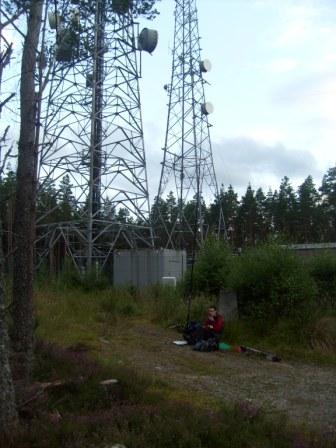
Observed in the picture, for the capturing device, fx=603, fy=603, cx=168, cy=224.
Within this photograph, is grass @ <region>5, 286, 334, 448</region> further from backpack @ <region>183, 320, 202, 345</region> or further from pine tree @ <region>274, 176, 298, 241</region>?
pine tree @ <region>274, 176, 298, 241</region>

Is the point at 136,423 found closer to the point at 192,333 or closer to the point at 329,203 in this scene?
the point at 192,333

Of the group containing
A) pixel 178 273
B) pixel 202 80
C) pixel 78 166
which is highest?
pixel 202 80

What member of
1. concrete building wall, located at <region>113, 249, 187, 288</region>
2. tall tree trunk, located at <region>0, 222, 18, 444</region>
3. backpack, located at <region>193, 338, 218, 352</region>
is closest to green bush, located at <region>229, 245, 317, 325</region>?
backpack, located at <region>193, 338, 218, 352</region>

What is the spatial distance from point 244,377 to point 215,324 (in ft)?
12.7

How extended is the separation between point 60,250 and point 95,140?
27.8ft

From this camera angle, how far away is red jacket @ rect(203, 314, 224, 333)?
582 inches

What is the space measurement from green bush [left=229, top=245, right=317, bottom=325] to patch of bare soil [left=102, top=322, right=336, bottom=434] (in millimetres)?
1950

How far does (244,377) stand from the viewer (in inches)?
436

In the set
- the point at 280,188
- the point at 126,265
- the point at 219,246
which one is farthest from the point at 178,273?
the point at 280,188

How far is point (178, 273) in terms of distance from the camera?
27797 millimetres

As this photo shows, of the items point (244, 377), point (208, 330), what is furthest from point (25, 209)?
point (208, 330)

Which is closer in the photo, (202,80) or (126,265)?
(126,265)

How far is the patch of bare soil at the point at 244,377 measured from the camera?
8609 mm

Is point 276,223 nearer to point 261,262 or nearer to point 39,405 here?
point 261,262
